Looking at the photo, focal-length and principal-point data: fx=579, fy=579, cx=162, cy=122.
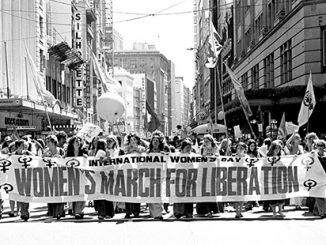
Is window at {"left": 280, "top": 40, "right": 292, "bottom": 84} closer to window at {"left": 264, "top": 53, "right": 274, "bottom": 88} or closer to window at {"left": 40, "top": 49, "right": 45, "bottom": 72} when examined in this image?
window at {"left": 264, "top": 53, "right": 274, "bottom": 88}

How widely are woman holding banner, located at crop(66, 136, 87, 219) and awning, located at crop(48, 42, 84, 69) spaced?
37.4 metres

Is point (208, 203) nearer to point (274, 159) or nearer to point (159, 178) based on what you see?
point (159, 178)

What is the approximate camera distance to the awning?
161 ft

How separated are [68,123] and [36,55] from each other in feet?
26.7

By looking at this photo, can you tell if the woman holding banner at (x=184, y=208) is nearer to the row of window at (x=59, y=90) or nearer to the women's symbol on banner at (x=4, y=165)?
the women's symbol on banner at (x=4, y=165)

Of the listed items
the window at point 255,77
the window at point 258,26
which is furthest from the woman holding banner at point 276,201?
the window at point 255,77

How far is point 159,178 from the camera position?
1192 cm

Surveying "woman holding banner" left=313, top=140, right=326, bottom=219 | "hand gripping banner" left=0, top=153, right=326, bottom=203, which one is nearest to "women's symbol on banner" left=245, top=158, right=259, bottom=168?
"hand gripping banner" left=0, top=153, right=326, bottom=203

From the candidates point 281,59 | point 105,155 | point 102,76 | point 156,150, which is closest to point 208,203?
point 156,150

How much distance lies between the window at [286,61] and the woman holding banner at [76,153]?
822 inches
